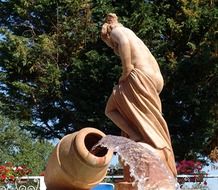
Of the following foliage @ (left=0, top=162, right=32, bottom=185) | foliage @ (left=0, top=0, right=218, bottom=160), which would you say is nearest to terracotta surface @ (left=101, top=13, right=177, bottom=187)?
foliage @ (left=0, top=162, right=32, bottom=185)

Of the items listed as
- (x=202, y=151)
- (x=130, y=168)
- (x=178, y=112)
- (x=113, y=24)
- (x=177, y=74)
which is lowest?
(x=202, y=151)

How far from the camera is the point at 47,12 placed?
1739 cm

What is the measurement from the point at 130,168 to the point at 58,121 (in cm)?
1074

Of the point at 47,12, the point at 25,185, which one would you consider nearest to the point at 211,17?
the point at 47,12

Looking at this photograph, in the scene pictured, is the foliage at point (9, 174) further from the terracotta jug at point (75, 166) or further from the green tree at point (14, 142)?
the green tree at point (14, 142)

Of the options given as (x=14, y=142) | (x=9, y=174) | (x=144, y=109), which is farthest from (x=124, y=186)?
(x=14, y=142)

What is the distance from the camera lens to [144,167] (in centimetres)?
684

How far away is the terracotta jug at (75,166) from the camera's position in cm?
516

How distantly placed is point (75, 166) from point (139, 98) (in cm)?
255

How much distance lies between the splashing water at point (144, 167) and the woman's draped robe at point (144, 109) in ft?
1.36

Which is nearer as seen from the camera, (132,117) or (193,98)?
(132,117)

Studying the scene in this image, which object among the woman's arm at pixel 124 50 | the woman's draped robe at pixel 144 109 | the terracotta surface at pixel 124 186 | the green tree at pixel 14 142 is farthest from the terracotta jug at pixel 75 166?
the green tree at pixel 14 142

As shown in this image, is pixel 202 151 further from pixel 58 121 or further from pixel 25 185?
pixel 25 185

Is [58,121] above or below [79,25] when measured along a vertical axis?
below
